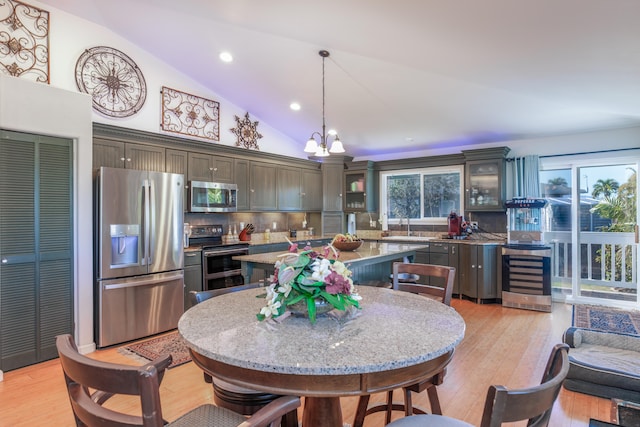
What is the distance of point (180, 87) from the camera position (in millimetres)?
4895

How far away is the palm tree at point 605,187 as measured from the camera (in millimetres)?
4926

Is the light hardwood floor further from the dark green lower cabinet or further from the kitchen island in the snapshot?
the dark green lower cabinet

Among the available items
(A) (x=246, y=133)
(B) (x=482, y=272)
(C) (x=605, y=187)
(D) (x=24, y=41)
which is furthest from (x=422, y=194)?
(D) (x=24, y=41)

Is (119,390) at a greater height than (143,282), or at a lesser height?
greater

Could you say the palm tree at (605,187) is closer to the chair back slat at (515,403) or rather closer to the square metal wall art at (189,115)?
A: the chair back slat at (515,403)

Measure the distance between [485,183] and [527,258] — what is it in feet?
4.18

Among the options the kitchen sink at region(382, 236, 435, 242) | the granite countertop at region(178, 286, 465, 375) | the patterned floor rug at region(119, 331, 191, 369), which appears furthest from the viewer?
the kitchen sink at region(382, 236, 435, 242)

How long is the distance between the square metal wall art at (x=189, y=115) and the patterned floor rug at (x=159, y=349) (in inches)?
105

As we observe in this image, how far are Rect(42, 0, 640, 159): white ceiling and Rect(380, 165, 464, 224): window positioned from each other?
589 millimetres

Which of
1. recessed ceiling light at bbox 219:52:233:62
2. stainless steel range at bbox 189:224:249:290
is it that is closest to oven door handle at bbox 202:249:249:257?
stainless steel range at bbox 189:224:249:290

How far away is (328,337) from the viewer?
4.29 feet

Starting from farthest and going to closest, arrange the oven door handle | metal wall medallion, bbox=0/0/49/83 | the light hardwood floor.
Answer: the oven door handle → metal wall medallion, bbox=0/0/49/83 → the light hardwood floor

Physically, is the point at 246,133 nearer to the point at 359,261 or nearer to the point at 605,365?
the point at 359,261

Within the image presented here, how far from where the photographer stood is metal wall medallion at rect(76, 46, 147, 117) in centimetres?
400
